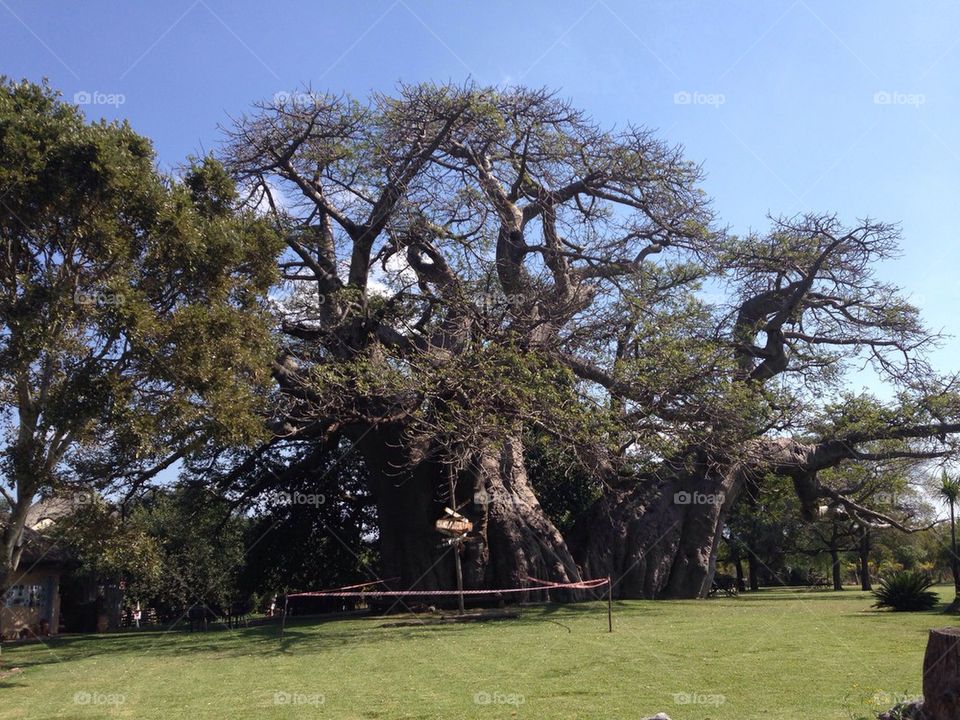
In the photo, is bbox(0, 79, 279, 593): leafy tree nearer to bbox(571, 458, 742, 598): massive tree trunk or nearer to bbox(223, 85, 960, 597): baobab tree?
bbox(223, 85, 960, 597): baobab tree

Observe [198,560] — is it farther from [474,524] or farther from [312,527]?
[474,524]

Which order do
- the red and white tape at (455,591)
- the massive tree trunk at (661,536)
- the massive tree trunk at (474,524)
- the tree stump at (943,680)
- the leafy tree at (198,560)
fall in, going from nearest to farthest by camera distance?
1. the tree stump at (943,680)
2. the red and white tape at (455,591)
3. the massive tree trunk at (474,524)
4. the massive tree trunk at (661,536)
5. the leafy tree at (198,560)

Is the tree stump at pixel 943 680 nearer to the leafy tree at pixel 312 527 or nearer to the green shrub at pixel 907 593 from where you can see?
the green shrub at pixel 907 593

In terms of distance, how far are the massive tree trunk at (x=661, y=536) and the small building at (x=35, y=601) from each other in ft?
53.0

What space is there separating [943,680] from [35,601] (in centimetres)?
2775

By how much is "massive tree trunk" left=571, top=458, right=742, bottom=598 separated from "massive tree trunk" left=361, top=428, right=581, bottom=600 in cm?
157

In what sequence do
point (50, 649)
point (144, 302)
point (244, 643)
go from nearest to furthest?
1. point (144, 302)
2. point (244, 643)
3. point (50, 649)

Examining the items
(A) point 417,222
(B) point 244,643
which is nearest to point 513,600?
(B) point 244,643

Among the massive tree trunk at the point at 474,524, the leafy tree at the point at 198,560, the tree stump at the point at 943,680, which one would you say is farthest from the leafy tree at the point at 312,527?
the tree stump at the point at 943,680

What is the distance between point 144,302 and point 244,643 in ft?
24.4

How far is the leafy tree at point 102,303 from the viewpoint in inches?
418

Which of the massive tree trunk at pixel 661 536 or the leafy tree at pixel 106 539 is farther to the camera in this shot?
the massive tree trunk at pixel 661 536

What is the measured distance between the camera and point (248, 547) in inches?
1166

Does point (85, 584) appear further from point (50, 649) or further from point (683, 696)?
point (683, 696)
